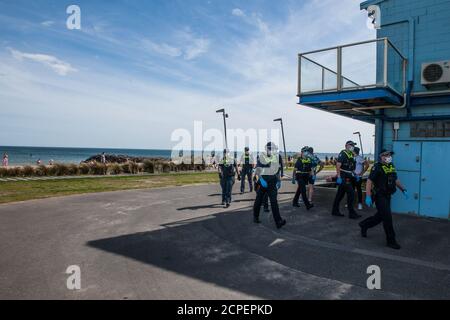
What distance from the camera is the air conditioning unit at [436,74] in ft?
26.5

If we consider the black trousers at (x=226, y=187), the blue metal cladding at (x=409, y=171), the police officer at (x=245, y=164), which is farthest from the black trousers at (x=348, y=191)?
the police officer at (x=245, y=164)

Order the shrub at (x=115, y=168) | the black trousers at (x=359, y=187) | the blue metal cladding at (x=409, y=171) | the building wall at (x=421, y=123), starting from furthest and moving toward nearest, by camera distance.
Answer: the shrub at (x=115, y=168), the black trousers at (x=359, y=187), the blue metal cladding at (x=409, y=171), the building wall at (x=421, y=123)

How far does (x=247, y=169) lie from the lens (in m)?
13.6

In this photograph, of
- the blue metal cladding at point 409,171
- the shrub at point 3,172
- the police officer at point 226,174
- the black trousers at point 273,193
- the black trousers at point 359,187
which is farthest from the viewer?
the shrub at point 3,172

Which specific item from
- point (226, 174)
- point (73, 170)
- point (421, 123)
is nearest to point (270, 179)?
point (226, 174)

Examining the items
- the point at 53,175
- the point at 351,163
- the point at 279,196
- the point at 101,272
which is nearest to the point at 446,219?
the point at 351,163

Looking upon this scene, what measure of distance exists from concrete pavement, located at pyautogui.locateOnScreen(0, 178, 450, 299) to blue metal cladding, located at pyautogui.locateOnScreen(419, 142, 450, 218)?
58cm

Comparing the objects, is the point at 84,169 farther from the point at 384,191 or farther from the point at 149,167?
the point at 384,191

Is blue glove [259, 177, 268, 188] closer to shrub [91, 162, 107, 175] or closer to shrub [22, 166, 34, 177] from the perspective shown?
shrub [91, 162, 107, 175]

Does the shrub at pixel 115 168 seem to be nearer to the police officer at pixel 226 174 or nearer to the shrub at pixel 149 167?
the shrub at pixel 149 167

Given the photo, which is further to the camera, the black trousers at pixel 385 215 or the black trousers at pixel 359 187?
the black trousers at pixel 359 187

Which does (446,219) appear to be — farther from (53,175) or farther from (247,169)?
(53,175)

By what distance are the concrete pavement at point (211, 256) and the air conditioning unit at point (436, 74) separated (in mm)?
3569

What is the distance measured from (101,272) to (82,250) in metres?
1.25
